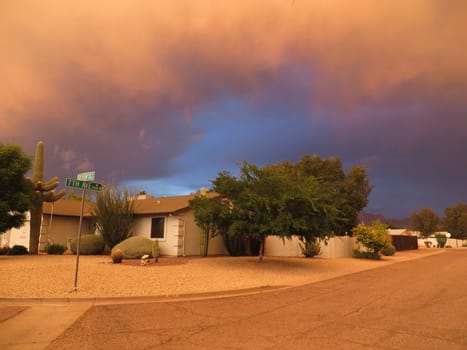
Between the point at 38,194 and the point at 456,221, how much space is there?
10546cm

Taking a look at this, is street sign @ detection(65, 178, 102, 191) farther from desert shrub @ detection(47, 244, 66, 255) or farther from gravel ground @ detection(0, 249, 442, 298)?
desert shrub @ detection(47, 244, 66, 255)

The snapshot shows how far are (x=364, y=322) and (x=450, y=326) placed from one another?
1.63 meters

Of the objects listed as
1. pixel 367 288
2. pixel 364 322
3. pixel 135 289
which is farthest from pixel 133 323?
pixel 367 288

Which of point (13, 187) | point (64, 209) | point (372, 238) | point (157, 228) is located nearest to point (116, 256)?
point (157, 228)

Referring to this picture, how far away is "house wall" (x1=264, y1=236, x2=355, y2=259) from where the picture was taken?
1123 inches

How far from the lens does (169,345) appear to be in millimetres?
6020

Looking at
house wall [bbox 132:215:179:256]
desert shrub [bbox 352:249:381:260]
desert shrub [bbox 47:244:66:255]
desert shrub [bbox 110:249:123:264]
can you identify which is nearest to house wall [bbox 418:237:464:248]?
desert shrub [bbox 352:249:381:260]

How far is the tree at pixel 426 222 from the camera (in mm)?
97750

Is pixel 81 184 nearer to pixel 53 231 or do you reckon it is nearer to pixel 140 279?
pixel 140 279

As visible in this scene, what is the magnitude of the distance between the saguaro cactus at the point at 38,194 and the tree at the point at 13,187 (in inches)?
50.6

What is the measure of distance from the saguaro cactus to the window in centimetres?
672

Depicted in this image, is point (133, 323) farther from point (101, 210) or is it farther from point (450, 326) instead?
point (101, 210)

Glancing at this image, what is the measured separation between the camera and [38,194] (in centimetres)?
2342

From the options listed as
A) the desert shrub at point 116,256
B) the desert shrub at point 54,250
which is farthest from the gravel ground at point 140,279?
the desert shrub at point 54,250
